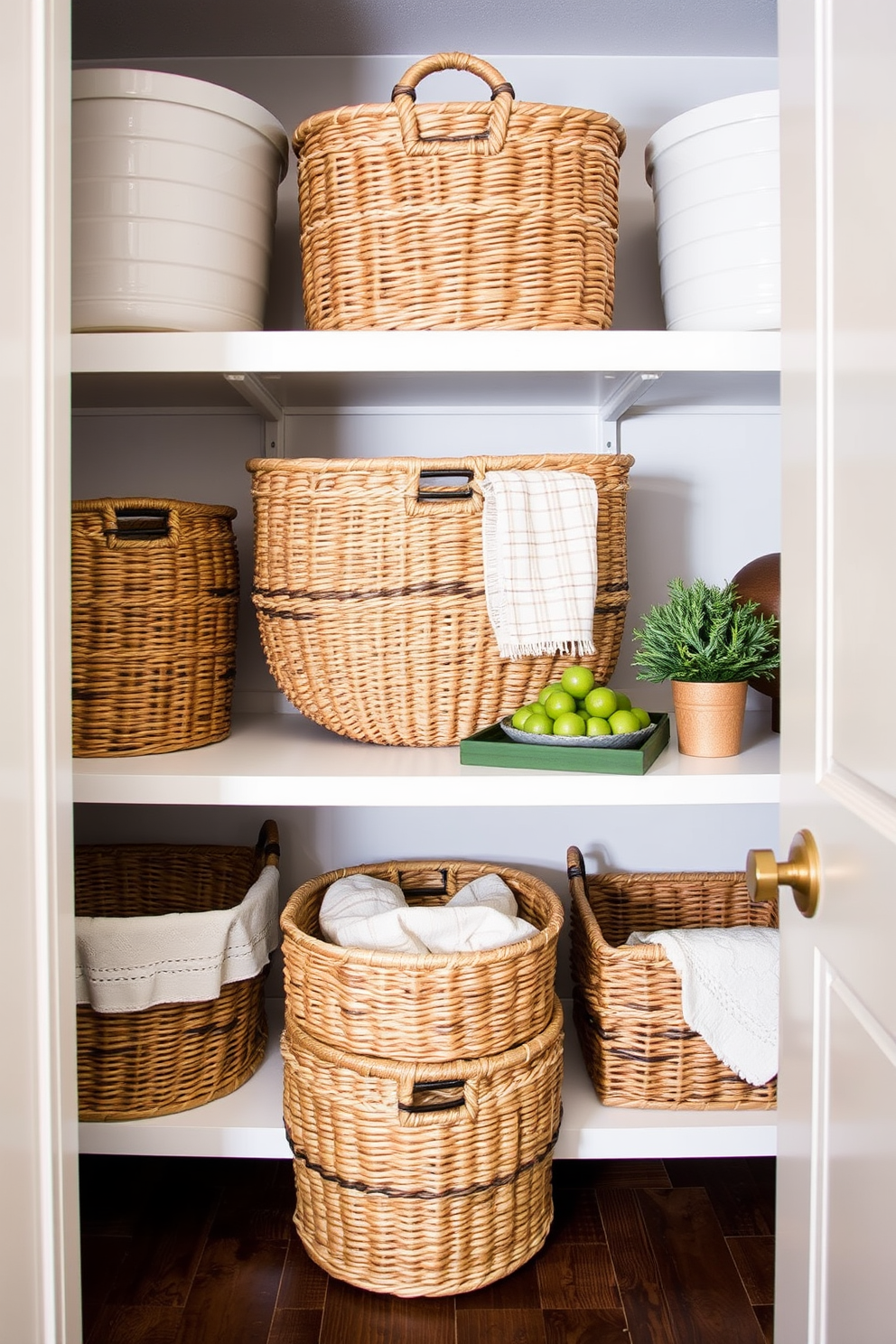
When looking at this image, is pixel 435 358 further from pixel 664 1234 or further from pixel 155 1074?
pixel 664 1234

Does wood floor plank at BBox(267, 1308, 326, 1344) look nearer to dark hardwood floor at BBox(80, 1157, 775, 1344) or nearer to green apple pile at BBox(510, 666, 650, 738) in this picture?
dark hardwood floor at BBox(80, 1157, 775, 1344)

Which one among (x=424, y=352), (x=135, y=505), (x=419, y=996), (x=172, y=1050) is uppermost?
(x=424, y=352)

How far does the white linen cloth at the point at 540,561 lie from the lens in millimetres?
1293

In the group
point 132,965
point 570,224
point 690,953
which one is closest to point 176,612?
point 132,965

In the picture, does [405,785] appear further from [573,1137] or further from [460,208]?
[460,208]

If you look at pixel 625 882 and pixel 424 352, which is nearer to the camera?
pixel 424 352

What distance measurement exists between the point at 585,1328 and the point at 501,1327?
100mm

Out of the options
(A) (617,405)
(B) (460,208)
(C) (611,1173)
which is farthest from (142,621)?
(C) (611,1173)

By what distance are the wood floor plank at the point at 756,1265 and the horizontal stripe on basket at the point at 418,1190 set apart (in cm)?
31

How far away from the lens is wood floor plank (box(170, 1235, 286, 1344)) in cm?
127

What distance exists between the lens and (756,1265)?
1391 mm

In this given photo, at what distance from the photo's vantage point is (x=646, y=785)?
4.18 ft
